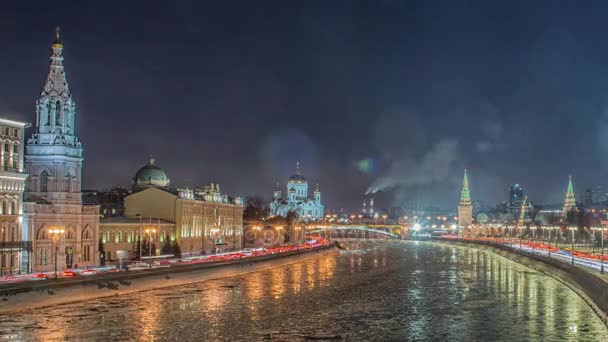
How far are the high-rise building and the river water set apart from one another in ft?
23.7

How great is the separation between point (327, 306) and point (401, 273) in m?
30.3

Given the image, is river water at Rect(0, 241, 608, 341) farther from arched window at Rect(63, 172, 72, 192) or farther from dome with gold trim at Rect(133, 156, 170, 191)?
dome with gold trim at Rect(133, 156, 170, 191)

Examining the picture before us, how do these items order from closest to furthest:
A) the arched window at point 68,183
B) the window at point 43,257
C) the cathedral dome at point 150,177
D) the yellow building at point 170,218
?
the window at point 43,257, the arched window at point 68,183, the yellow building at point 170,218, the cathedral dome at point 150,177

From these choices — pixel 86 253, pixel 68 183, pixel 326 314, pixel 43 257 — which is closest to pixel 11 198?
pixel 43 257

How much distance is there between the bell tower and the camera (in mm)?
58281

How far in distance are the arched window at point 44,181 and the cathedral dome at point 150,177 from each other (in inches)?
1217

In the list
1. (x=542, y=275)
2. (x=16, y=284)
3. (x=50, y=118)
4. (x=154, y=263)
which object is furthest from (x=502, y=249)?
(x=16, y=284)

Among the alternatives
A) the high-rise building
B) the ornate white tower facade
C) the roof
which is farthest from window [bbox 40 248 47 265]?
the roof

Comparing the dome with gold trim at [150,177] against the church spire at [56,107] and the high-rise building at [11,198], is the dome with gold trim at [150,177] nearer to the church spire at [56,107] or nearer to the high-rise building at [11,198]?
the church spire at [56,107]

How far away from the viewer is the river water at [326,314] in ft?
121

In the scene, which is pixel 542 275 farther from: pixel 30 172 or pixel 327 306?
pixel 30 172

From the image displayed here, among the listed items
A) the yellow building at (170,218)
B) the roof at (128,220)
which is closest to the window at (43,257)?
the yellow building at (170,218)

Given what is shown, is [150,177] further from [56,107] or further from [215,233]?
[56,107]

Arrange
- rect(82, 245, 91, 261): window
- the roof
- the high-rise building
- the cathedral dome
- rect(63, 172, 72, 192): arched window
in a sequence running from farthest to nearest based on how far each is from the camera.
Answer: the cathedral dome → the roof → rect(82, 245, 91, 261): window → rect(63, 172, 72, 192): arched window → the high-rise building
